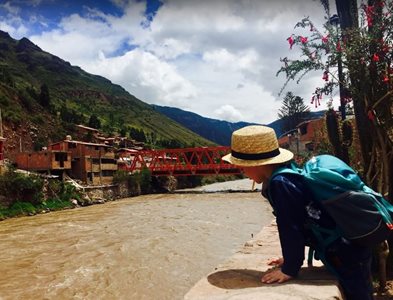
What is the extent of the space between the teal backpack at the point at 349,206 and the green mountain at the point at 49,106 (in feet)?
167

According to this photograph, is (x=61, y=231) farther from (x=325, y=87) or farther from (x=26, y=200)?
(x=325, y=87)

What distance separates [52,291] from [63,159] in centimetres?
3529

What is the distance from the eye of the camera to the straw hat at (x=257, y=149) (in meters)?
2.57

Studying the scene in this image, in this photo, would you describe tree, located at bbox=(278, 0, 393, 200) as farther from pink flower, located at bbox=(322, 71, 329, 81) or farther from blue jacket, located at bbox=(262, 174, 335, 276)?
blue jacket, located at bbox=(262, 174, 335, 276)

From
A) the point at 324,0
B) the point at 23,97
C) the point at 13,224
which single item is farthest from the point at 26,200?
the point at 23,97

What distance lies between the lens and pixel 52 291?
10.2 m

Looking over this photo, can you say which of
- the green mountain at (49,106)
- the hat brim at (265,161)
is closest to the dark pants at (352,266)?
the hat brim at (265,161)

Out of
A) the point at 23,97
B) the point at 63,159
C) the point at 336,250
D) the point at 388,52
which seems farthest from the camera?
the point at 23,97

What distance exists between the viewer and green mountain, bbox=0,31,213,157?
64375 mm

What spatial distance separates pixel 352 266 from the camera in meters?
2.28

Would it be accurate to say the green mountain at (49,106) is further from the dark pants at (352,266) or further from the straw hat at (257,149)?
the dark pants at (352,266)

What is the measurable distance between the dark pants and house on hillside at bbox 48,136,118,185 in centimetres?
4505

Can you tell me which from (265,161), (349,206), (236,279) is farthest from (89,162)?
(349,206)

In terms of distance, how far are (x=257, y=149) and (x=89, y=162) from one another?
152 ft
